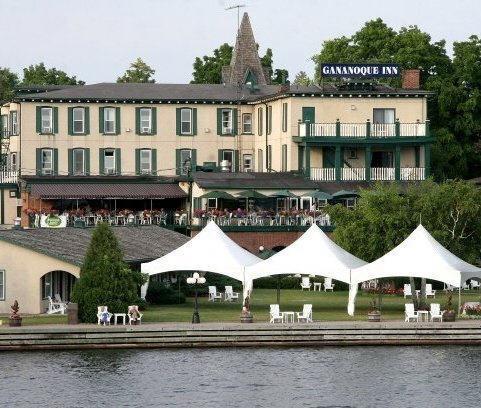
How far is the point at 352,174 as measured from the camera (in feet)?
351

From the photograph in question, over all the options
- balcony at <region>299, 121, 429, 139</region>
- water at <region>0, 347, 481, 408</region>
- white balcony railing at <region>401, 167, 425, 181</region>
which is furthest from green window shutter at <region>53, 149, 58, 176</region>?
water at <region>0, 347, 481, 408</region>

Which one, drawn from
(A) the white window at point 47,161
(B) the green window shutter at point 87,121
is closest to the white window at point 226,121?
(B) the green window shutter at point 87,121

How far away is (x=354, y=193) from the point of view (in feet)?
337

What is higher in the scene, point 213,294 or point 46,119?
point 46,119

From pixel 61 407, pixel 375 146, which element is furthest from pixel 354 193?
pixel 61 407

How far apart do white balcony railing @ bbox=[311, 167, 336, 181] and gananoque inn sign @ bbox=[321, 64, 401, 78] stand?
554 centimetres

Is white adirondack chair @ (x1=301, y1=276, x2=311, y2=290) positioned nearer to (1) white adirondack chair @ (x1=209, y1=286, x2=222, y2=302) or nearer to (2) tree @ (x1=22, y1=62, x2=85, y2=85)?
(1) white adirondack chair @ (x1=209, y1=286, x2=222, y2=302)

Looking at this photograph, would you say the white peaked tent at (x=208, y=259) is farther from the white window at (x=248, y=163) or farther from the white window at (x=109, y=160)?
the white window at (x=248, y=163)

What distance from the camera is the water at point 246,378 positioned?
55.3 m

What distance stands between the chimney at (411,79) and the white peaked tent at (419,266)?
40.8 metres

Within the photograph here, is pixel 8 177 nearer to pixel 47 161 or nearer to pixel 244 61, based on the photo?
pixel 47 161

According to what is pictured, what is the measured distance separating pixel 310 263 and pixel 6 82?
3528 inches

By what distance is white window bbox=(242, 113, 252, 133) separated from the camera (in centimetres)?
11244

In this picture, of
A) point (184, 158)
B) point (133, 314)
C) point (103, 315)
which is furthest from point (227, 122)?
point (103, 315)
